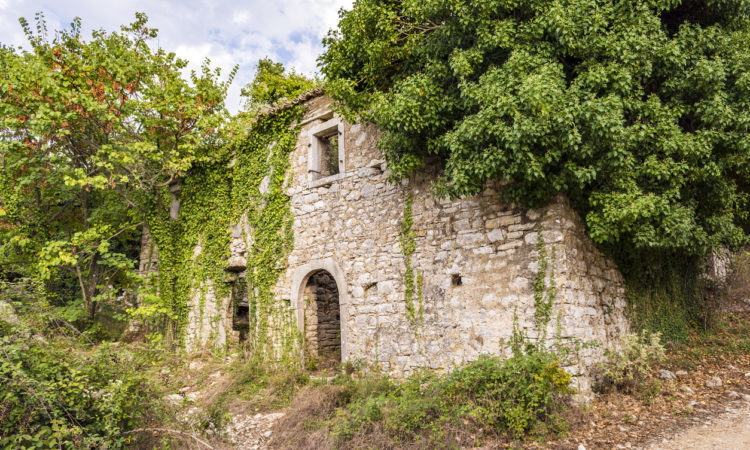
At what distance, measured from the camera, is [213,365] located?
9188 millimetres

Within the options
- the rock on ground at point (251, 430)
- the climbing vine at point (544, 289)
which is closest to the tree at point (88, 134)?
the rock on ground at point (251, 430)

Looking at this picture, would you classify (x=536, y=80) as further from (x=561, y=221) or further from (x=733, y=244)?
(x=733, y=244)

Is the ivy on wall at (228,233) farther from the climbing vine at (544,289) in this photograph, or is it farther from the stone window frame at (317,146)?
the climbing vine at (544,289)

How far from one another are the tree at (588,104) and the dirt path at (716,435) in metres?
2.02

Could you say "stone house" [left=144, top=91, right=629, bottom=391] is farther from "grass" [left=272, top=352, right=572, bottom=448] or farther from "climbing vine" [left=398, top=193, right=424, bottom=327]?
"grass" [left=272, top=352, right=572, bottom=448]

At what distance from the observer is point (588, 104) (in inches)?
196

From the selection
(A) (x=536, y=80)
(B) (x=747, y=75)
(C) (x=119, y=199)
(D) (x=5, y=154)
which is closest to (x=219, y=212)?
(C) (x=119, y=199)

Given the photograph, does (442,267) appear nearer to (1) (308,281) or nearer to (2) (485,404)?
(2) (485,404)

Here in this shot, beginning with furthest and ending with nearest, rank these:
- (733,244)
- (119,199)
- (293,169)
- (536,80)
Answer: (119,199) < (293,169) < (733,244) < (536,80)

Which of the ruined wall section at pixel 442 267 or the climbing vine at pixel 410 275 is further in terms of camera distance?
the climbing vine at pixel 410 275

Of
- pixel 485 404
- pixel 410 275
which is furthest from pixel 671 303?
pixel 485 404

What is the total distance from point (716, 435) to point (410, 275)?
3998 mm

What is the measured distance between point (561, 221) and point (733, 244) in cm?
312

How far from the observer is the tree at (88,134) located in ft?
28.1
